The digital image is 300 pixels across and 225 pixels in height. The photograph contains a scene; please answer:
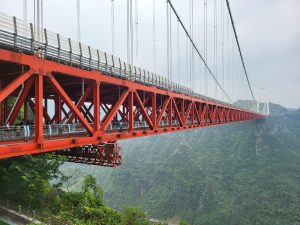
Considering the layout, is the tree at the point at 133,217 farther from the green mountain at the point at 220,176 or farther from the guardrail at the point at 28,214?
the green mountain at the point at 220,176

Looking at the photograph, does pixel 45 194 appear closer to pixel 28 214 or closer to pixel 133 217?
pixel 28 214

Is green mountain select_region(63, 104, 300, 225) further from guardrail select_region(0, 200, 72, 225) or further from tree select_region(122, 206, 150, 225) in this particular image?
guardrail select_region(0, 200, 72, 225)

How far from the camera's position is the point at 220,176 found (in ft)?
360

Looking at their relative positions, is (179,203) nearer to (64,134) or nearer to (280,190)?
(280,190)

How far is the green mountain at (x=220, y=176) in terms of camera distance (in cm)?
8281

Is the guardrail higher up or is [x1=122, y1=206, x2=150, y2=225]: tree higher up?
the guardrail

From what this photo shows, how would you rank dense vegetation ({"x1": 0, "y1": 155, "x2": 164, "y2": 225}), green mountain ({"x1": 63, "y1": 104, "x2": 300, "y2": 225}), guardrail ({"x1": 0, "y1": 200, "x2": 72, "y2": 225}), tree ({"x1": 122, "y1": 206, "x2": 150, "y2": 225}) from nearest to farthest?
1. guardrail ({"x1": 0, "y1": 200, "x2": 72, "y2": 225})
2. dense vegetation ({"x1": 0, "y1": 155, "x2": 164, "y2": 225})
3. tree ({"x1": 122, "y1": 206, "x2": 150, "y2": 225})
4. green mountain ({"x1": 63, "y1": 104, "x2": 300, "y2": 225})

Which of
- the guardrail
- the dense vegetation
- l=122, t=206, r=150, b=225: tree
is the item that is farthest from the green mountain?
the guardrail

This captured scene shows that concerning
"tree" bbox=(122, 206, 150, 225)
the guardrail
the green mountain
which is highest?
the guardrail

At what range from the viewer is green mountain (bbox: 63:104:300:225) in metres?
82.8

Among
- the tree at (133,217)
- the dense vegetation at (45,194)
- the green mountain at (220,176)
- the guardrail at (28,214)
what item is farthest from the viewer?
the green mountain at (220,176)

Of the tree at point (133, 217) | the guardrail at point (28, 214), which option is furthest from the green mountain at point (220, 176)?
the guardrail at point (28, 214)

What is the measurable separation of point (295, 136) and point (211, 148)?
4202 cm

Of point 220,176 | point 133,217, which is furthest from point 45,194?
point 220,176
